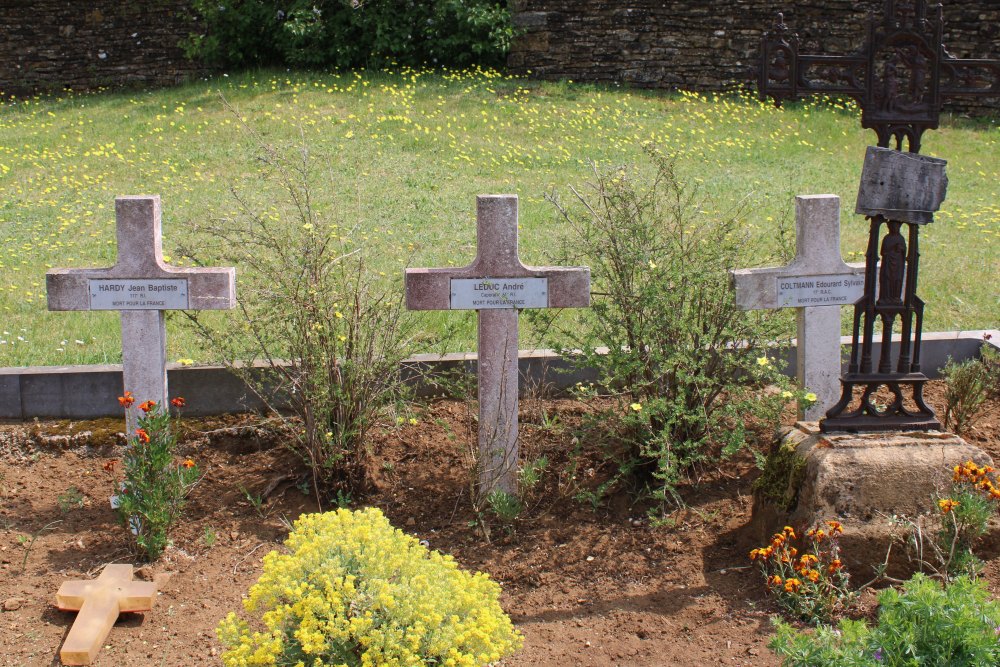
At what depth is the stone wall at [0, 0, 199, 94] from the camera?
53.1ft

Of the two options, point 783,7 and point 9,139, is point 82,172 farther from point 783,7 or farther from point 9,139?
point 783,7

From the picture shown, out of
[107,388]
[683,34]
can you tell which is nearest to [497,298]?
[107,388]

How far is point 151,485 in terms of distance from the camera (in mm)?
4398

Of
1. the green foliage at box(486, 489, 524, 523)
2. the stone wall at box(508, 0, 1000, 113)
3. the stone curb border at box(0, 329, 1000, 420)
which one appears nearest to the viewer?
the green foliage at box(486, 489, 524, 523)

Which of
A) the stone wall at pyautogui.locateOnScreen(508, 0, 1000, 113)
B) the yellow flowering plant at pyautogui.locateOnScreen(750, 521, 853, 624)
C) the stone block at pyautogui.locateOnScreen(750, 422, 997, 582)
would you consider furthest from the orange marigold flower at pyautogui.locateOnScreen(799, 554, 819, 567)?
the stone wall at pyautogui.locateOnScreen(508, 0, 1000, 113)

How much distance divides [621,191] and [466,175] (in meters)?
5.76

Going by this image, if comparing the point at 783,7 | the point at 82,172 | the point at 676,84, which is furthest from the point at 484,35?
the point at 82,172

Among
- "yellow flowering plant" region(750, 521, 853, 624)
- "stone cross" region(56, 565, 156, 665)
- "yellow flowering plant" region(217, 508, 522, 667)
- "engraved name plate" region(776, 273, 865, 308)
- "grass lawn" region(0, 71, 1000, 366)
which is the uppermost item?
"grass lawn" region(0, 71, 1000, 366)

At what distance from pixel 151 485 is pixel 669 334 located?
2.27 metres

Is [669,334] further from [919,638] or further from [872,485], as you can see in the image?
[919,638]

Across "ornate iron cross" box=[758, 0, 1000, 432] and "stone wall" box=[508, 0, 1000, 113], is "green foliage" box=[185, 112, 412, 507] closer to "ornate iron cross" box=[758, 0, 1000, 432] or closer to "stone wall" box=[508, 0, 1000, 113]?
"ornate iron cross" box=[758, 0, 1000, 432]

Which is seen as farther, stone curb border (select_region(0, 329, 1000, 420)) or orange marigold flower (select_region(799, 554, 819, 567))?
stone curb border (select_region(0, 329, 1000, 420))

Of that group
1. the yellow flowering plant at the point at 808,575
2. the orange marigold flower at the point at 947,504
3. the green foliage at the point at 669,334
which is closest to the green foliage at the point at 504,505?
the green foliage at the point at 669,334

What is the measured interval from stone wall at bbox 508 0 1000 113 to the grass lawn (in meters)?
0.61
